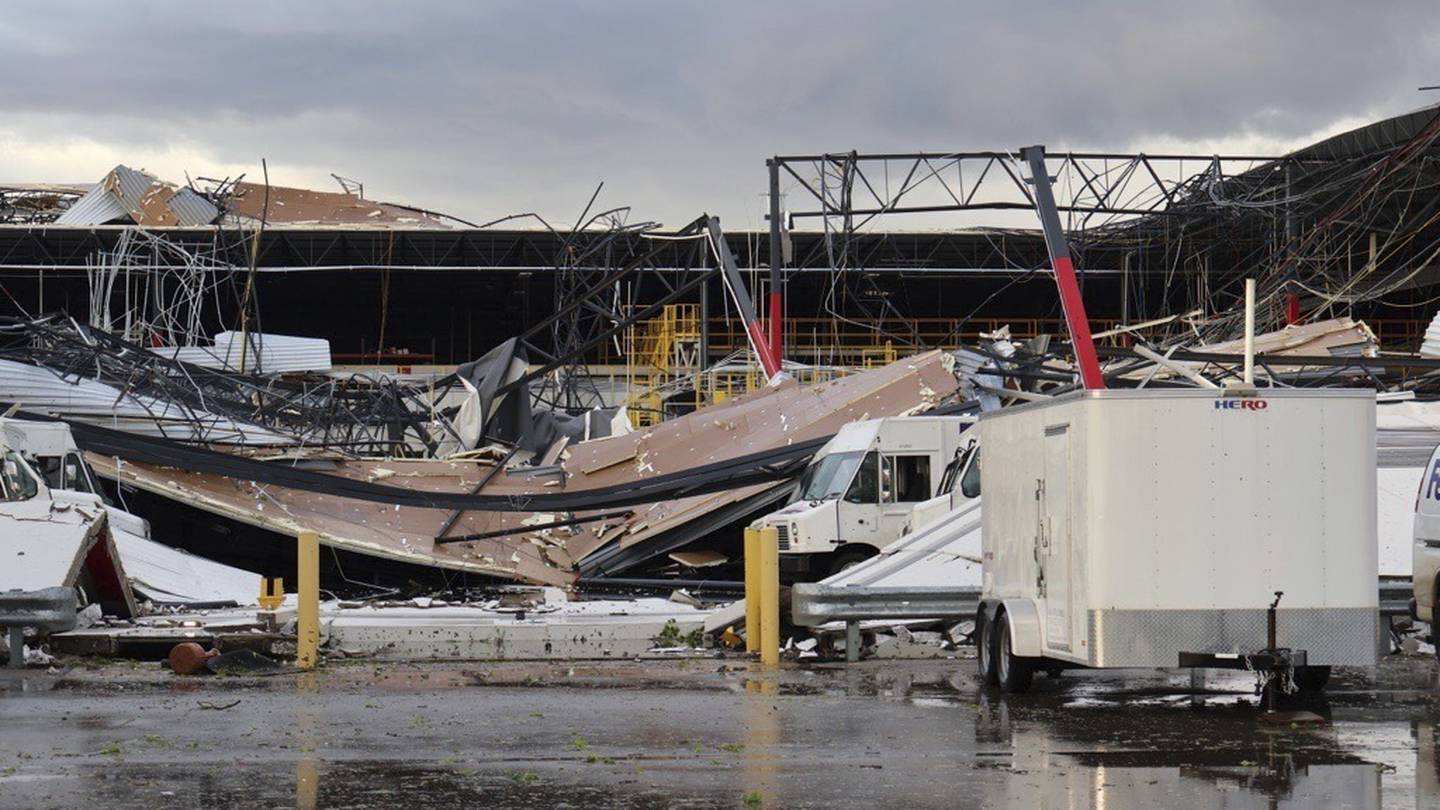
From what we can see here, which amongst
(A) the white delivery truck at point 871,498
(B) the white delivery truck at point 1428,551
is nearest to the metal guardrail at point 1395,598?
(B) the white delivery truck at point 1428,551

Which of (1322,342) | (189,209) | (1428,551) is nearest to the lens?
(1428,551)

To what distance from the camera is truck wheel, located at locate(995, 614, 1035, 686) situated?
14711 mm

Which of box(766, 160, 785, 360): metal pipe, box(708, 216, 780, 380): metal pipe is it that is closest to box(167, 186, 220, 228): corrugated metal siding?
box(766, 160, 785, 360): metal pipe

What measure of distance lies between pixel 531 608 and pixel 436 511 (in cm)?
724

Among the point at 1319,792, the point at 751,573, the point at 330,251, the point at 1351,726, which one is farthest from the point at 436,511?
the point at 330,251

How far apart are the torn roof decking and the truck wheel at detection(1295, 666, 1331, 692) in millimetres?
15308

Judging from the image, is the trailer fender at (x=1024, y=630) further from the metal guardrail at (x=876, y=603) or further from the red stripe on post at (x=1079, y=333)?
the red stripe on post at (x=1079, y=333)

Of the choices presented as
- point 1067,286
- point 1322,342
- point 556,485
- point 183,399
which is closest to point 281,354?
point 183,399

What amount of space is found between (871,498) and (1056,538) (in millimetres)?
11761

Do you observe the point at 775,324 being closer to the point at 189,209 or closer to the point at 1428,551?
the point at 189,209

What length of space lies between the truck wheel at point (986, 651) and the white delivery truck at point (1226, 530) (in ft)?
6.80

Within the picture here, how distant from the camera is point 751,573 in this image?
63.1 feet

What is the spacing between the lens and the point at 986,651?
1579 cm

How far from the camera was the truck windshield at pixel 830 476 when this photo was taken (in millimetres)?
25891
